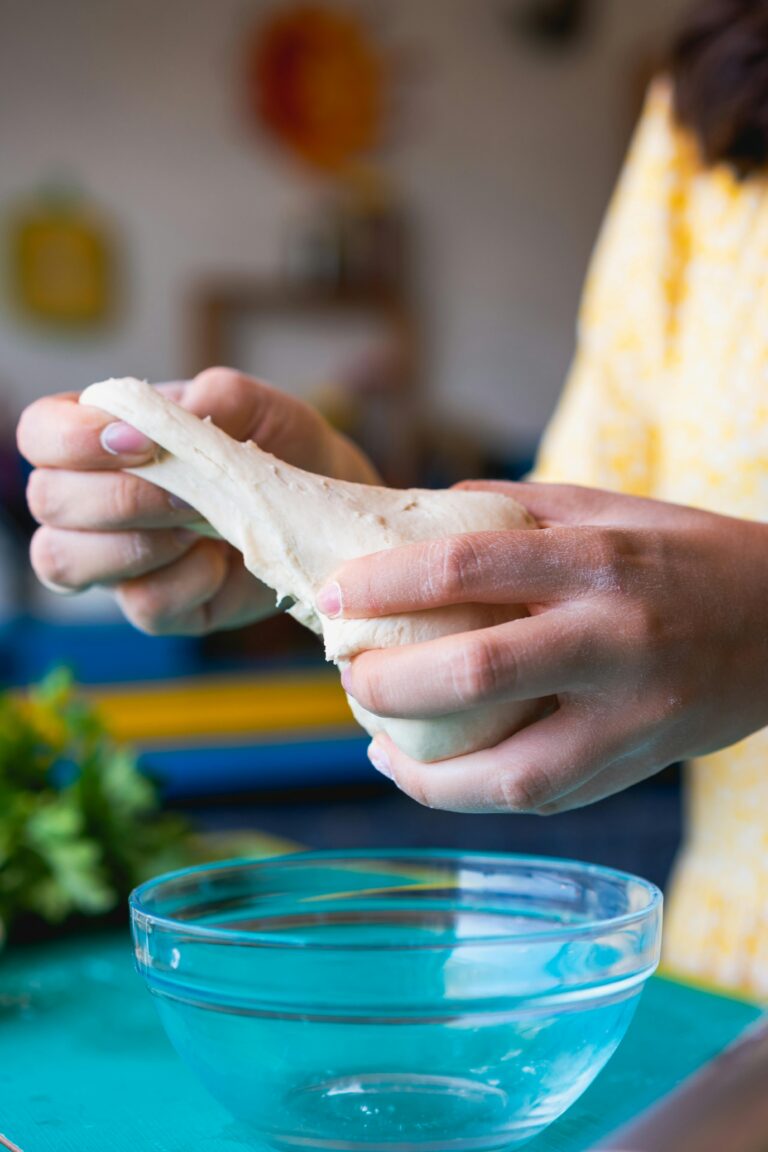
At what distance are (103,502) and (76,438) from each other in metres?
0.05

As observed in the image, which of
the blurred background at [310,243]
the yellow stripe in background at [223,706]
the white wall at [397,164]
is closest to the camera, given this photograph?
the yellow stripe in background at [223,706]

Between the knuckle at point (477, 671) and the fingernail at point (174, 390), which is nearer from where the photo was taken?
the knuckle at point (477, 671)

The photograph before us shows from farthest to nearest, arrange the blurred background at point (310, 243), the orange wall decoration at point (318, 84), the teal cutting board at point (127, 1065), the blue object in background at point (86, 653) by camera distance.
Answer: the orange wall decoration at point (318, 84) < the blurred background at point (310, 243) < the blue object in background at point (86, 653) < the teal cutting board at point (127, 1065)

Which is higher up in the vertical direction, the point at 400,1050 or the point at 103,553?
the point at 103,553

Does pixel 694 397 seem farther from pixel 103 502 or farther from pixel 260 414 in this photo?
pixel 103 502

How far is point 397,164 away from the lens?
4.07m

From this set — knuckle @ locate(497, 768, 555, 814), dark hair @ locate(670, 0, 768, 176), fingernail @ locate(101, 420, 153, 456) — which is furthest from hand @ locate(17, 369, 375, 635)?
dark hair @ locate(670, 0, 768, 176)

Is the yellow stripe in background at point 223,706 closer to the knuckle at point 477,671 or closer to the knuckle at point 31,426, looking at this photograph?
the knuckle at point 31,426

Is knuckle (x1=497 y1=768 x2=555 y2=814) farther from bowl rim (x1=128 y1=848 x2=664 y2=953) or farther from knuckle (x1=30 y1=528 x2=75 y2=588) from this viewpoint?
knuckle (x1=30 y1=528 x2=75 y2=588)

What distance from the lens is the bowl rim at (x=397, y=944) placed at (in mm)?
503

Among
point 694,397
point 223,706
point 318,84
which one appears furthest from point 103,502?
point 318,84

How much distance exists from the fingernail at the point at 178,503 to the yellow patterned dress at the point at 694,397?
0.49 meters

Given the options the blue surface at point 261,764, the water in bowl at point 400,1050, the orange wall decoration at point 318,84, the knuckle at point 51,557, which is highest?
the orange wall decoration at point 318,84

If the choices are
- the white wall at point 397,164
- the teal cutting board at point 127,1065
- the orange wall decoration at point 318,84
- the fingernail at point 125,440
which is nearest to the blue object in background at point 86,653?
the white wall at point 397,164
